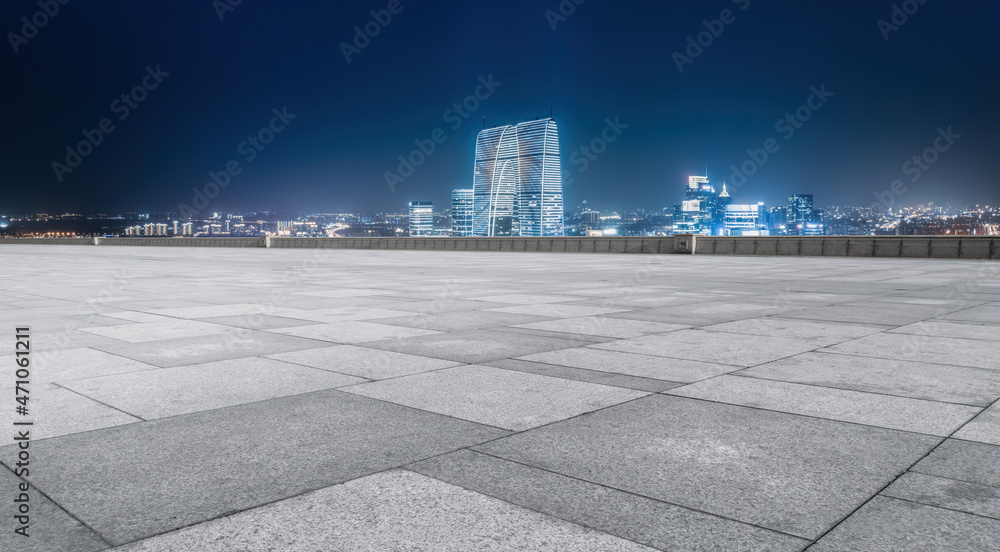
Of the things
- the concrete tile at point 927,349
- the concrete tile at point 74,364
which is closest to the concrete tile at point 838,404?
the concrete tile at point 927,349

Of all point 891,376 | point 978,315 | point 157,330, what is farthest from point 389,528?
point 978,315

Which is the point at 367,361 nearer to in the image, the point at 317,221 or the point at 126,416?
the point at 126,416

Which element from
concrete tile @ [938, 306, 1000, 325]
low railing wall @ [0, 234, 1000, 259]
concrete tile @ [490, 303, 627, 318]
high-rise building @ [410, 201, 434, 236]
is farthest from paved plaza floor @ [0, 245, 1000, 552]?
high-rise building @ [410, 201, 434, 236]

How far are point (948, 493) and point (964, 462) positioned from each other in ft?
1.90

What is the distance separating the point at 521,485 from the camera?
3.49 m

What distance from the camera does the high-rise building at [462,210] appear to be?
153m

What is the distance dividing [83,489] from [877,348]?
719 cm

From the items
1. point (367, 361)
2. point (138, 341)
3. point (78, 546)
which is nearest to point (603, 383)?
point (367, 361)

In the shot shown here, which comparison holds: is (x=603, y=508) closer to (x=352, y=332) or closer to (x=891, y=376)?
(x=891, y=376)

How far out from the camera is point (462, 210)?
15738 cm

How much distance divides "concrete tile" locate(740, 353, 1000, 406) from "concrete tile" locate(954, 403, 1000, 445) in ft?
1.15

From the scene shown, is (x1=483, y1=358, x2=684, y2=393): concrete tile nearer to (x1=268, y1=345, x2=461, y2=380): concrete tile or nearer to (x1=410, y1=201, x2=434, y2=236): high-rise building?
(x1=268, y1=345, x2=461, y2=380): concrete tile

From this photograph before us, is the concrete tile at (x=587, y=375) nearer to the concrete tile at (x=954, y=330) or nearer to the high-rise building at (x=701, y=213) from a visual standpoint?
the concrete tile at (x=954, y=330)

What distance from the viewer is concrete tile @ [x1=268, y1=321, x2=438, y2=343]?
8.31m
